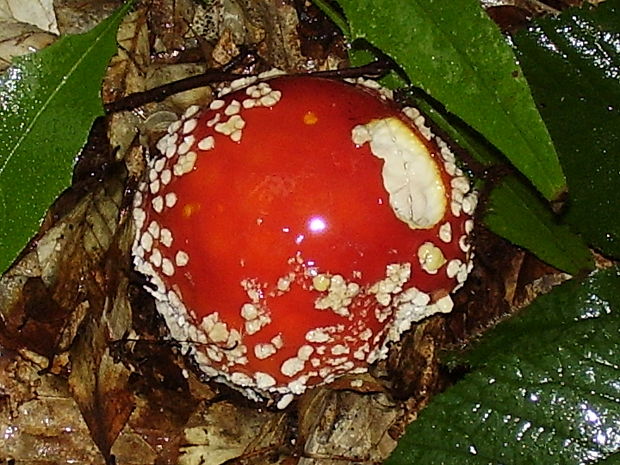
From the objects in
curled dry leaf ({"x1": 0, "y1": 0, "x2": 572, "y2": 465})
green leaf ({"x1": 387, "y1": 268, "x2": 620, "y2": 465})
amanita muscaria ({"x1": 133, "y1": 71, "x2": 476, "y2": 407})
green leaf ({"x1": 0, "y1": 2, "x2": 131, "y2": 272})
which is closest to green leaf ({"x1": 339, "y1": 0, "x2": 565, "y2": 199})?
amanita muscaria ({"x1": 133, "y1": 71, "x2": 476, "y2": 407})

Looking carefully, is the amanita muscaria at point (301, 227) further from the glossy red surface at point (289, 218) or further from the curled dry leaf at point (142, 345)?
the curled dry leaf at point (142, 345)

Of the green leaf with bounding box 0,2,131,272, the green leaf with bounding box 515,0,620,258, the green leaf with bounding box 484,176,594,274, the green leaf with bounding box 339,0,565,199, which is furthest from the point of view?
the green leaf with bounding box 484,176,594,274

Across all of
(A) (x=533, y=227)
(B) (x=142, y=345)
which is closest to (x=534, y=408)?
(A) (x=533, y=227)

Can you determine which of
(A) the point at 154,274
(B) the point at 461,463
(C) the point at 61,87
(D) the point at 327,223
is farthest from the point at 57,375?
(B) the point at 461,463

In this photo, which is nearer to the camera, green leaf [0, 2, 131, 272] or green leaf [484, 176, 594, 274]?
green leaf [0, 2, 131, 272]

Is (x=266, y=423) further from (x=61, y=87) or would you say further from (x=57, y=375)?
(x=61, y=87)

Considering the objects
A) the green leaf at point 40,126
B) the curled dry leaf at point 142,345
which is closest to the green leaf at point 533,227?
the curled dry leaf at point 142,345

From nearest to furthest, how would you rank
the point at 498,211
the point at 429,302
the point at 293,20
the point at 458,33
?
the point at 458,33
the point at 429,302
the point at 498,211
the point at 293,20

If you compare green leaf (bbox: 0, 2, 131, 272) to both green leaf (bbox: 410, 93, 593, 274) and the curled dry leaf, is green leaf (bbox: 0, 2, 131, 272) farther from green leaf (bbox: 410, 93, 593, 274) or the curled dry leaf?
green leaf (bbox: 410, 93, 593, 274)
